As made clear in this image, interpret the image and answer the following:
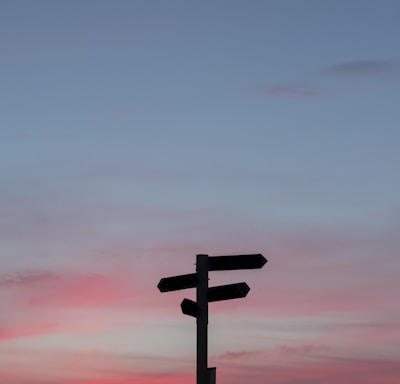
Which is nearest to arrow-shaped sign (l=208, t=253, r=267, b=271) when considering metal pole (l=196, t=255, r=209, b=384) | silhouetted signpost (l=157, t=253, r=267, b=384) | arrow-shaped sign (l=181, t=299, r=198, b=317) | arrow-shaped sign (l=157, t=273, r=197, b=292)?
silhouetted signpost (l=157, t=253, r=267, b=384)

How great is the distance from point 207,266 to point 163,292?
1.02 metres

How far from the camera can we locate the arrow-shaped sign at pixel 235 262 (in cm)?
1919

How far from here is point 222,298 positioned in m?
19.0

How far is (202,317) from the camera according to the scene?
18.9m

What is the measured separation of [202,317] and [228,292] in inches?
26.6

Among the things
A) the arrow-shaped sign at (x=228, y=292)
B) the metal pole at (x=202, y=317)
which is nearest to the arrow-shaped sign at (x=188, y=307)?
the metal pole at (x=202, y=317)

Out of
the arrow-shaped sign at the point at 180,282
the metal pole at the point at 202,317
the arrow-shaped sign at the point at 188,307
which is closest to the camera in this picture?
the metal pole at the point at 202,317

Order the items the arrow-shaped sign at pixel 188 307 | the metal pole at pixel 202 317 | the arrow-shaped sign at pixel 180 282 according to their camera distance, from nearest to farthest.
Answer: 1. the metal pole at pixel 202 317
2. the arrow-shaped sign at pixel 188 307
3. the arrow-shaped sign at pixel 180 282

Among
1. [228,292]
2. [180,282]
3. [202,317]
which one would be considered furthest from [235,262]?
[202,317]

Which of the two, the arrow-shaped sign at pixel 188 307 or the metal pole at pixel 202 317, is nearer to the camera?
the metal pole at pixel 202 317

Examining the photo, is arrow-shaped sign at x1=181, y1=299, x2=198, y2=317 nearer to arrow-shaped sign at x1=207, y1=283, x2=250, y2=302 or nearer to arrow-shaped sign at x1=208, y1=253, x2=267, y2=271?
arrow-shaped sign at x1=207, y1=283, x2=250, y2=302

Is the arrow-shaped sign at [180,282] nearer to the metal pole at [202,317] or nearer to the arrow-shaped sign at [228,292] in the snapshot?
the metal pole at [202,317]

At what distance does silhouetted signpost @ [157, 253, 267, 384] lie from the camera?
18812 millimetres

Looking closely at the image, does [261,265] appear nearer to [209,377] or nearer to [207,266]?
[207,266]
